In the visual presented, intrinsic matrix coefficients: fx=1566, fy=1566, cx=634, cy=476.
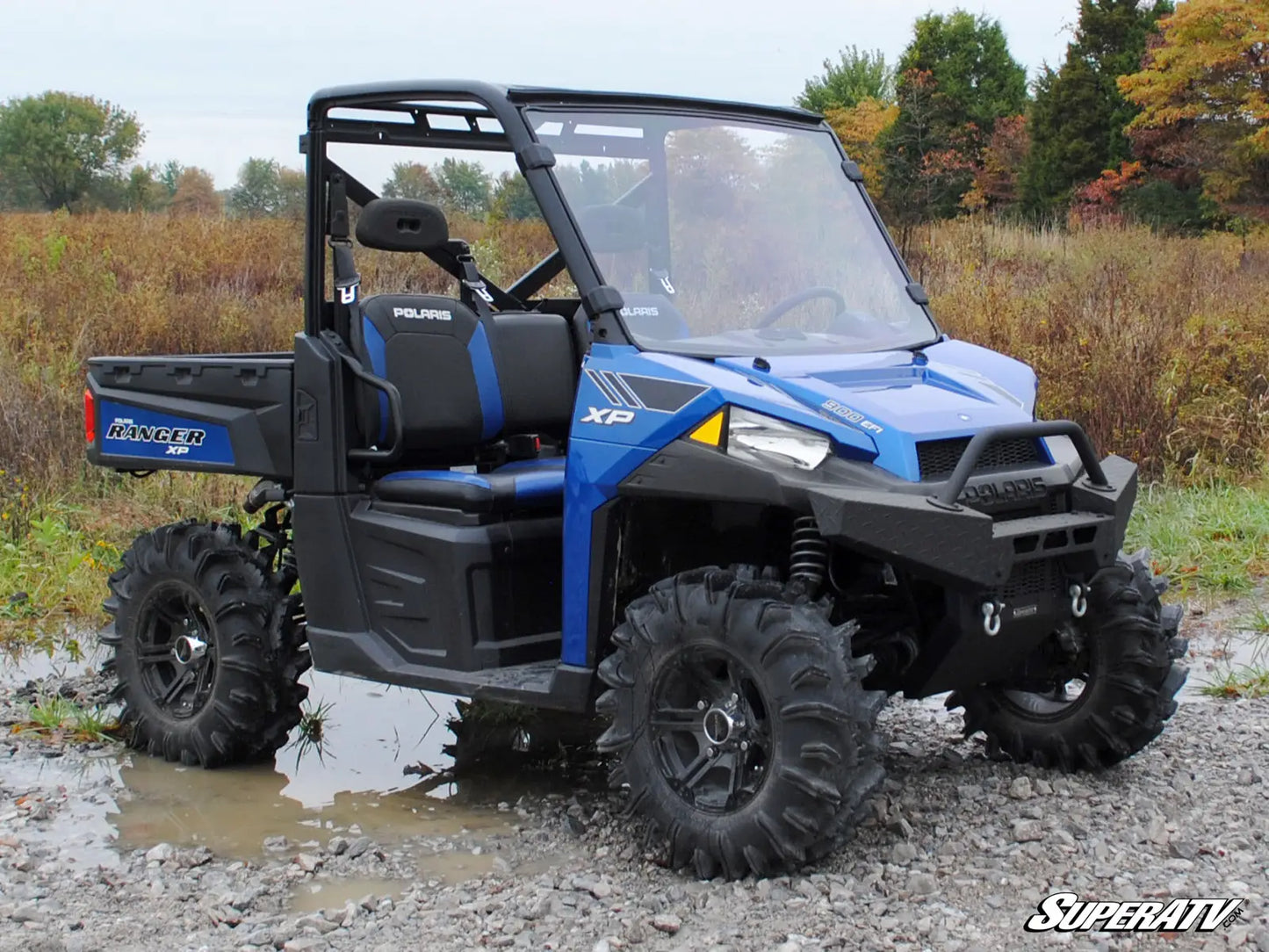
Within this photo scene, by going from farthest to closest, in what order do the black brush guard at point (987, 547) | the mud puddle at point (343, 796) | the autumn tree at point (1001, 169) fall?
the autumn tree at point (1001, 169) → the mud puddle at point (343, 796) → the black brush guard at point (987, 547)

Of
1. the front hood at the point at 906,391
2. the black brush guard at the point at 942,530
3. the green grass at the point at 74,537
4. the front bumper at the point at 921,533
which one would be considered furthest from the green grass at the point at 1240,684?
the green grass at the point at 74,537

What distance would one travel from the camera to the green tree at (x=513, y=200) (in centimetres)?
493

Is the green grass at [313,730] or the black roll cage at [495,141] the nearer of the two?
the black roll cage at [495,141]

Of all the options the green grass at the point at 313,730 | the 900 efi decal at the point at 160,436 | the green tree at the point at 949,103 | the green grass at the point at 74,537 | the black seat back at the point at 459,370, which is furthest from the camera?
the green tree at the point at 949,103

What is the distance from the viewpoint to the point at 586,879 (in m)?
4.16

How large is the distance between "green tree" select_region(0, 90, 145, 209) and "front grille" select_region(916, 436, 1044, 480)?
42119 millimetres

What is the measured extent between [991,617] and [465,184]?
275cm

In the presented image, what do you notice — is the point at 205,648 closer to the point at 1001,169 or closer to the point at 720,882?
the point at 720,882

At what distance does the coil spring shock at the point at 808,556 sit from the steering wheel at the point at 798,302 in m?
0.77

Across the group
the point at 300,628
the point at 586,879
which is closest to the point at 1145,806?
the point at 586,879

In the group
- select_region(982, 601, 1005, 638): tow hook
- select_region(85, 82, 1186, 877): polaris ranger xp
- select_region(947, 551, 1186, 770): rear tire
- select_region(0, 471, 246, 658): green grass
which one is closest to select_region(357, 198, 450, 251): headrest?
select_region(85, 82, 1186, 877): polaris ranger xp

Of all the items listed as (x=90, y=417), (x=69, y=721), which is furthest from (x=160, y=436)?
(x=69, y=721)

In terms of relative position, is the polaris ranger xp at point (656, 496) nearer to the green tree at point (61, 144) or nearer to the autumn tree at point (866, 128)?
the autumn tree at point (866, 128)

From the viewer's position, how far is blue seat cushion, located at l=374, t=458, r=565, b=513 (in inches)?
189
